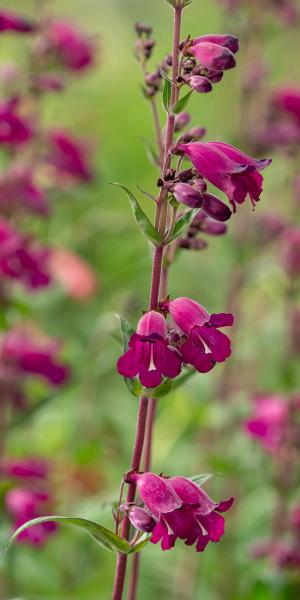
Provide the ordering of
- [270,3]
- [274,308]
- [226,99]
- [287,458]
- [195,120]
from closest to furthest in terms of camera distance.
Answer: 1. [287,458]
2. [270,3]
3. [274,308]
4. [226,99]
5. [195,120]

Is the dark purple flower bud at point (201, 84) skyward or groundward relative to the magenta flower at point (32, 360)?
skyward

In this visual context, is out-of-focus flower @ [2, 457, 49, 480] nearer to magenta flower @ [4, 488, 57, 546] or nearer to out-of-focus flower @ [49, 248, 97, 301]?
magenta flower @ [4, 488, 57, 546]

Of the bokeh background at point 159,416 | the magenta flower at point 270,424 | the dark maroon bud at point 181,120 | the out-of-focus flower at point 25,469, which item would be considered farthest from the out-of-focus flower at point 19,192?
the dark maroon bud at point 181,120

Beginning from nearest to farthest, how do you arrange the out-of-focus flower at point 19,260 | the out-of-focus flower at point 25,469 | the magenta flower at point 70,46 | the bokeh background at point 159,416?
the out-of-focus flower at point 25,469, the out-of-focus flower at point 19,260, the bokeh background at point 159,416, the magenta flower at point 70,46

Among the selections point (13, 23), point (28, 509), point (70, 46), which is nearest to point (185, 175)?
point (13, 23)

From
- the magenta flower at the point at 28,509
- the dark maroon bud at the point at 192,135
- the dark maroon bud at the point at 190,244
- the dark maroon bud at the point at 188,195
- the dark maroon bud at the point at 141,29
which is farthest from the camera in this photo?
the magenta flower at the point at 28,509

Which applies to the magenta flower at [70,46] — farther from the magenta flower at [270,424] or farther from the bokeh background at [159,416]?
the magenta flower at [270,424]

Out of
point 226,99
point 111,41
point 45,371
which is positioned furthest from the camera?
point 111,41

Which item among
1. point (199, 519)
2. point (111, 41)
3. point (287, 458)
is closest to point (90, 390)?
point (287, 458)

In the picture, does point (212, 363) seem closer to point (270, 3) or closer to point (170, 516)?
point (170, 516)
